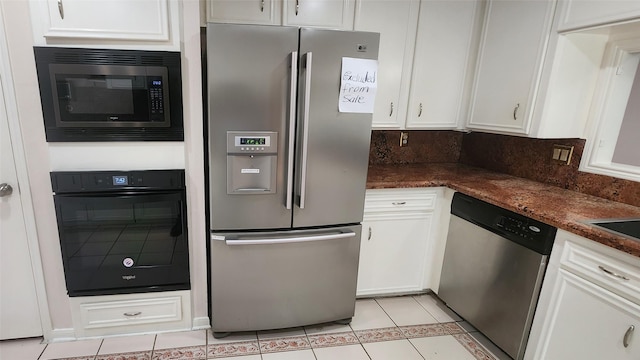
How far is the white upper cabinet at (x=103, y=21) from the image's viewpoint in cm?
158

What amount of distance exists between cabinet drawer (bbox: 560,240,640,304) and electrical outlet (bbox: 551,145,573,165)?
0.85 m

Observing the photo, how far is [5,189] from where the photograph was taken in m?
1.73

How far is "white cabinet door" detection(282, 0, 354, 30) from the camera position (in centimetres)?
220

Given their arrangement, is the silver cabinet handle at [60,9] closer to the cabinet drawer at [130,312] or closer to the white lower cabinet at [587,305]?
the cabinet drawer at [130,312]

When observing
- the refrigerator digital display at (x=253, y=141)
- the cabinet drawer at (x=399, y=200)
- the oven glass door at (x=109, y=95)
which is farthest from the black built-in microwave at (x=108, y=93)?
the cabinet drawer at (x=399, y=200)

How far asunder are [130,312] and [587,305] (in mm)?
2338

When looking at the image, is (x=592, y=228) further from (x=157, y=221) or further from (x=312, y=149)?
(x=157, y=221)

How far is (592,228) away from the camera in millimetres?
1527

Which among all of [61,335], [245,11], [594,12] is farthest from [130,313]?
[594,12]

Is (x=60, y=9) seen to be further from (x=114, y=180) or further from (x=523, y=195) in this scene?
(x=523, y=195)

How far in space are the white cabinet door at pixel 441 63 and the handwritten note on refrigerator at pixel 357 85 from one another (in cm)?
78

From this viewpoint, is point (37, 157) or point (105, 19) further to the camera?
point (37, 157)

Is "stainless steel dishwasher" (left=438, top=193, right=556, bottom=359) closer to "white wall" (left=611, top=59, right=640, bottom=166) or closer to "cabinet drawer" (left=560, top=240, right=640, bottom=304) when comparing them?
"cabinet drawer" (left=560, top=240, right=640, bottom=304)

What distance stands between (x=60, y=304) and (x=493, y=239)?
2.45 m
